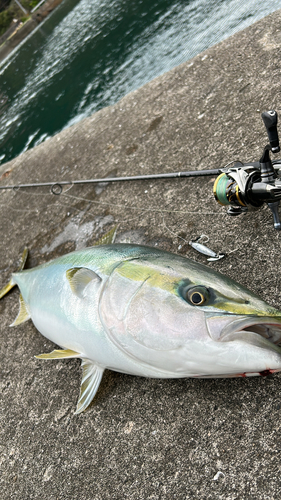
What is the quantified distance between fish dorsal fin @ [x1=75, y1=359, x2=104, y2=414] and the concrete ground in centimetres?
10

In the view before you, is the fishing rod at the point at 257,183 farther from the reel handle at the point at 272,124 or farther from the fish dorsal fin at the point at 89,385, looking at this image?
the fish dorsal fin at the point at 89,385

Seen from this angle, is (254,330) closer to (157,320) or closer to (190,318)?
(190,318)

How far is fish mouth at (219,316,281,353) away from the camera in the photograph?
51.0 inches

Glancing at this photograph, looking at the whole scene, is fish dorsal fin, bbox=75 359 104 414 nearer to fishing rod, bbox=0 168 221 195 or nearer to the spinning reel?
the spinning reel

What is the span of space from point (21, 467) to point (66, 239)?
1888 mm

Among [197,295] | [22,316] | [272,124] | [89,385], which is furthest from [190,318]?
[22,316]

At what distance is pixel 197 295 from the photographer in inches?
56.8

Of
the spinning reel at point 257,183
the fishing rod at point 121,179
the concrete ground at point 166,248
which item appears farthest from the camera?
the fishing rod at point 121,179

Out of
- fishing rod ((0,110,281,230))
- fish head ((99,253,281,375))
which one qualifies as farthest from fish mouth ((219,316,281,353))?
fishing rod ((0,110,281,230))

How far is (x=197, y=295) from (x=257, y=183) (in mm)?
770

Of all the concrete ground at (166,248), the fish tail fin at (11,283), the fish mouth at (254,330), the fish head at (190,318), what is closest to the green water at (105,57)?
the concrete ground at (166,248)

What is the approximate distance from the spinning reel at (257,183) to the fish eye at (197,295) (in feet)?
2.23

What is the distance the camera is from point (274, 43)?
3160mm

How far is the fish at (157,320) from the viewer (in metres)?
1.34
